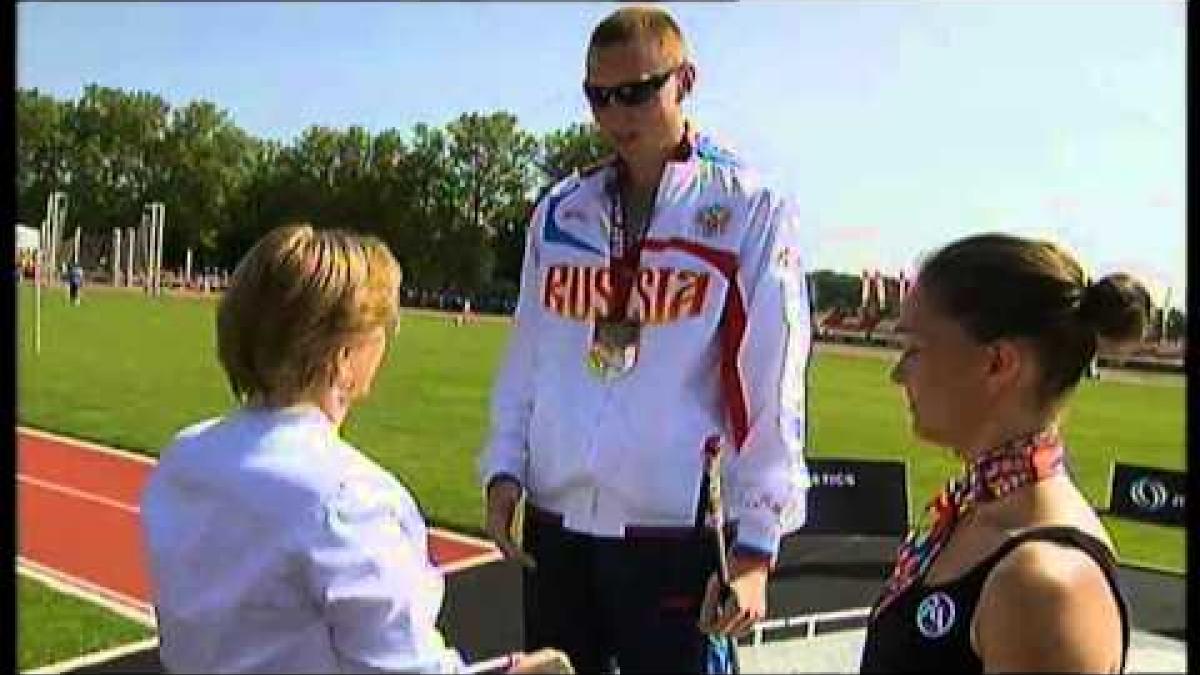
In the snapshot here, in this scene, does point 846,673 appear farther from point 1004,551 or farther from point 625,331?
point 1004,551

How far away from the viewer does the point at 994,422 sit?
1366 millimetres

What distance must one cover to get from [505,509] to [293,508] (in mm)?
773

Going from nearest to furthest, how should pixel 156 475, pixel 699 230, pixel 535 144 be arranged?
pixel 156 475 → pixel 699 230 → pixel 535 144

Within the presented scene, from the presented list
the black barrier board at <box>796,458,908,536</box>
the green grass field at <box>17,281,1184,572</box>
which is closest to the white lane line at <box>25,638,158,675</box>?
the black barrier board at <box>796,458,908,536</box>

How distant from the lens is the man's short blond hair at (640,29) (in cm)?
204

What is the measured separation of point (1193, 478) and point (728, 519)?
3.13 feet


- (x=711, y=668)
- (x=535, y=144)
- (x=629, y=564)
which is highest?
(x=535, y=144)

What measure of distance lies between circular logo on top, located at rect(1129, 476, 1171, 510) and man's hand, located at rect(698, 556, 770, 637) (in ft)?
15.8

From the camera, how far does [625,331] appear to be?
2049 mm

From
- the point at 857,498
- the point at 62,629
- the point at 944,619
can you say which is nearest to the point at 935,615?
the point at 944,619

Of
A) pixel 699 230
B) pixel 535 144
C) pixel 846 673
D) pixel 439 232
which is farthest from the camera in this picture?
pixel 439 232

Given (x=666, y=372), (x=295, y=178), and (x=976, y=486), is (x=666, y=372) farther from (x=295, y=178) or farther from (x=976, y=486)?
(x=295, y=178)

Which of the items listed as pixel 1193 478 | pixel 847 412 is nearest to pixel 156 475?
pixel 1193 478

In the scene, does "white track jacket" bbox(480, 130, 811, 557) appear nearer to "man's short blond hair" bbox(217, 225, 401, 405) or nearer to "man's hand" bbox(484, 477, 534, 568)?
"man's hand" bbox(484, 477, 534, 568)
